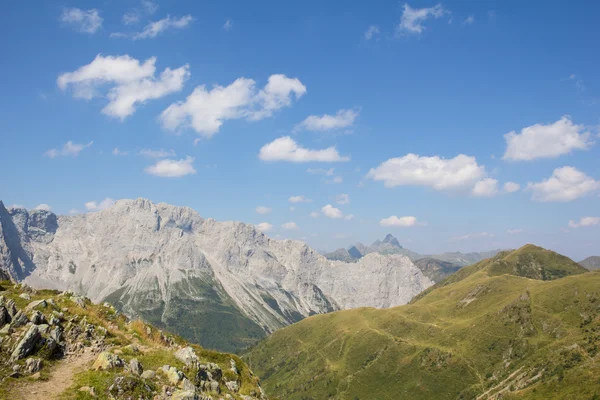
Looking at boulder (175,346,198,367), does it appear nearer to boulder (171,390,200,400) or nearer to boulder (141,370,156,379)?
boulder (141,370,156,379)

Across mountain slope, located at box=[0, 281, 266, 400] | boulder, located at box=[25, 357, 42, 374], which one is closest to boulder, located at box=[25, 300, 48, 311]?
mountain slope, located at box=[0, 281, 266, 400]

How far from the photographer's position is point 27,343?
82.1 feet

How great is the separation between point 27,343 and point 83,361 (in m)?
3.85

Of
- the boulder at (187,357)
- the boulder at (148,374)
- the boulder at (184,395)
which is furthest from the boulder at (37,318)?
the boulder at (184,395)

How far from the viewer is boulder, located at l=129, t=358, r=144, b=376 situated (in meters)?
26.2

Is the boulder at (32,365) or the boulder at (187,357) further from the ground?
the boulder at (32,365)

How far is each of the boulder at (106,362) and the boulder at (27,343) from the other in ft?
14.0

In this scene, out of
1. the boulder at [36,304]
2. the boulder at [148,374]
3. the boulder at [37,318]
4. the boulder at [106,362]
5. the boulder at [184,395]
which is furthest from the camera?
the boulder at [36,304]

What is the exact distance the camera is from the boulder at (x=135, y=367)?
26.2m

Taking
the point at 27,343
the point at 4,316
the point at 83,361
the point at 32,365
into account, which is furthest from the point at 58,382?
the point at 4,316

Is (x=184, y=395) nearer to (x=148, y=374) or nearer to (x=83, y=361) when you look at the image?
(x=148, y=374)

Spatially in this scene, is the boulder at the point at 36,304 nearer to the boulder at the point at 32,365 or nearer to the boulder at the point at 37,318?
the boulder at the point at 37,318

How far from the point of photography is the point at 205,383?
29.6m

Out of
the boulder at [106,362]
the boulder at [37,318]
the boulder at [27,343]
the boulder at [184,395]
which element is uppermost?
the boulder at [37,318]
